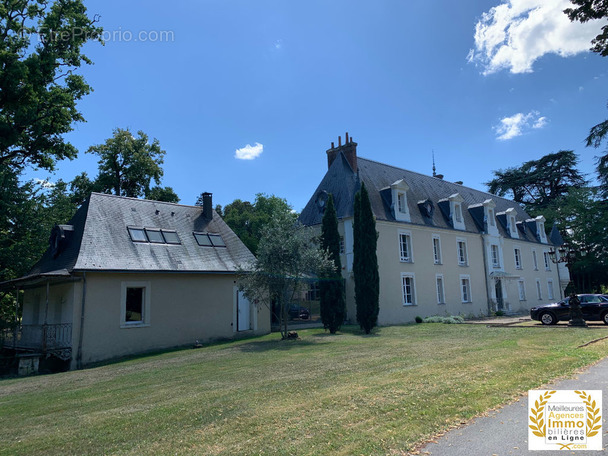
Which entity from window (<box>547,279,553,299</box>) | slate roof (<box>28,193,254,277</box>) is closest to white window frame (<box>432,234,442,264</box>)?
slate roof (<box>28,193,254,277</box>)

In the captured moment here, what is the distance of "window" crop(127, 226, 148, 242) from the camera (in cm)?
1738

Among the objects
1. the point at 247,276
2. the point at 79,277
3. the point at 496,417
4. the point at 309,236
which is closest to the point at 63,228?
the point at 79,277

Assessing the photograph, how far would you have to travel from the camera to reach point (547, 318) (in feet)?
65.2

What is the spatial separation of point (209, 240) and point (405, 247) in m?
11.9

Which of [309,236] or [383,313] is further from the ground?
[309,236]

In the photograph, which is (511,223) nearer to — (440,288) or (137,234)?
(440,288)

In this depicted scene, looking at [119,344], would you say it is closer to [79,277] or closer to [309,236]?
[79,277]

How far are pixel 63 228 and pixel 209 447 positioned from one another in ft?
49.0

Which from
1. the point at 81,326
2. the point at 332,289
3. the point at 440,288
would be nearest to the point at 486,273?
the point at 440,288

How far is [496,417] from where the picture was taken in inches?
210

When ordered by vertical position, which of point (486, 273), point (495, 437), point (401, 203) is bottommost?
point (495, 437)

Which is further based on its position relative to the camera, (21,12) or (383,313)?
(383,313)

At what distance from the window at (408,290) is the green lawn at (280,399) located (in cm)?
1215

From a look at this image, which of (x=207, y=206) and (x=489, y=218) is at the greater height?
(x=489, y=218)
